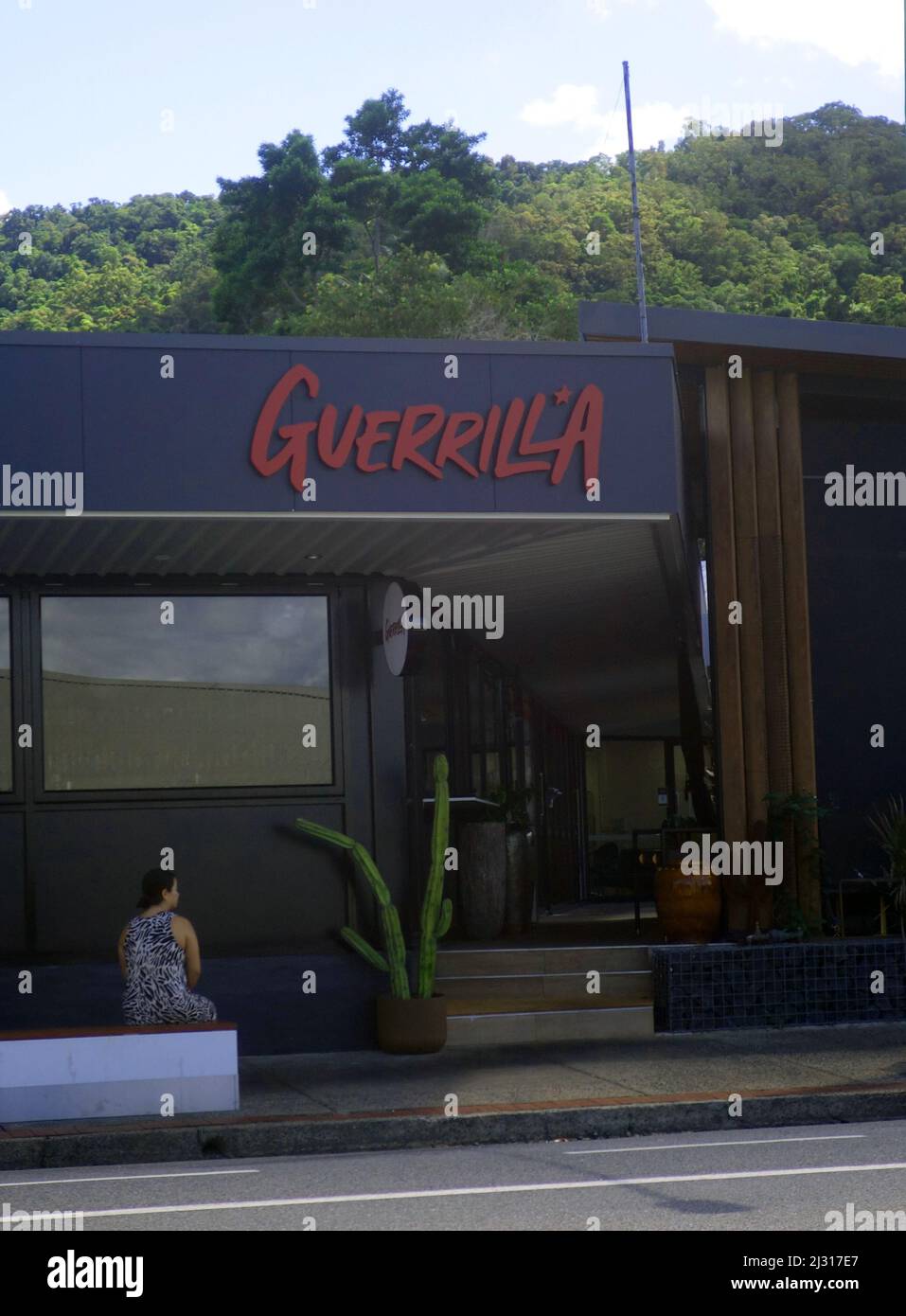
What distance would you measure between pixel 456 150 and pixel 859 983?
5627 centimetres

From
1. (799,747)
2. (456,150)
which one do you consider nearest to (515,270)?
(456,150)

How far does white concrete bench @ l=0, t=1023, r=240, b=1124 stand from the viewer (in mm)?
8961

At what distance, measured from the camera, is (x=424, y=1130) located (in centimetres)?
871

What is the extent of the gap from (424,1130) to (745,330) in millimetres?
7210

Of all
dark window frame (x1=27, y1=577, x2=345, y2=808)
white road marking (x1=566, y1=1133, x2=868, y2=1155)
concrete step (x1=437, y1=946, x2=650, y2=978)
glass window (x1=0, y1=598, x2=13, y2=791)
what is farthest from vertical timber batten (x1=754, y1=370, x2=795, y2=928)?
glass window (x1=0, y1=598, x2=13, y2=791)

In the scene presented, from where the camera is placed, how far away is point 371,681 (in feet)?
40.1

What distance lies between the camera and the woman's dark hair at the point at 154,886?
31.7 ft
